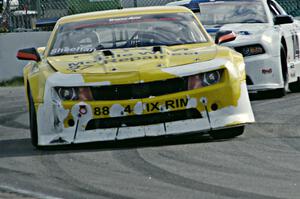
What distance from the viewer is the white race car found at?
44.1ft

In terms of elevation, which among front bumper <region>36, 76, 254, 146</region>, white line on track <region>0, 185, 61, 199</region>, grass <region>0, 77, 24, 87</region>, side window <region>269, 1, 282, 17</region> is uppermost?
white line on track <region>0, 185, 61, 199</region>

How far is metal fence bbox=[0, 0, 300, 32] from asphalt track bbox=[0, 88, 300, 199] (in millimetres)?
10953

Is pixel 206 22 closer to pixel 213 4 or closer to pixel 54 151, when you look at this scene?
pixel 213 4

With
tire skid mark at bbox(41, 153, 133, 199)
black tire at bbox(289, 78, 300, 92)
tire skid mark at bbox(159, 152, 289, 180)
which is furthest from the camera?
black tire at bbox(289, 78, 300, 92)

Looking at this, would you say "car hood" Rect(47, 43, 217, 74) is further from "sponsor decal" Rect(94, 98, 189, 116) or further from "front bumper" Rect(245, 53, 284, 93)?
"front bumper" Rect(245, 53, 284, 93)

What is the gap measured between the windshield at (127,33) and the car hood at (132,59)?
0.92ft

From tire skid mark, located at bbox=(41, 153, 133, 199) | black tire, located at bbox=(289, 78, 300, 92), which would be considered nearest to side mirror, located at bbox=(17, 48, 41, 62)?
tire skid mark, located at bbox=(41, 153, 133, 199)

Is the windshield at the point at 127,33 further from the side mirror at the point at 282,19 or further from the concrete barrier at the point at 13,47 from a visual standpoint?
the concrete barrier at the point at 13,47

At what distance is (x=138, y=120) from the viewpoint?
8.97 meters

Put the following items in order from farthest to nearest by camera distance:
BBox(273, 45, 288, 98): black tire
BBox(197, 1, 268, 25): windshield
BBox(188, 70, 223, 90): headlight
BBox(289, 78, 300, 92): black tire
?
BBox(289, 78, 300, 92): black tire < BBox(197, 1, 268, 25): windshield < BBox(273, 45, 288, 98): black tire < BBox(188, 70, 223, 90): headlight

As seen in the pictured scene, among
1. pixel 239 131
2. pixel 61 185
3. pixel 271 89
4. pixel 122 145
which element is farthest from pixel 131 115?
pixel 271 89

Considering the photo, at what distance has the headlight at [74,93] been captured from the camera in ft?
29.4

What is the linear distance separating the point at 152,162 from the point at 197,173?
25.9 inches

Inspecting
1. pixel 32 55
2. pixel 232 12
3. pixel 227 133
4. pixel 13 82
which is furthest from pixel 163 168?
pixel 13 82
